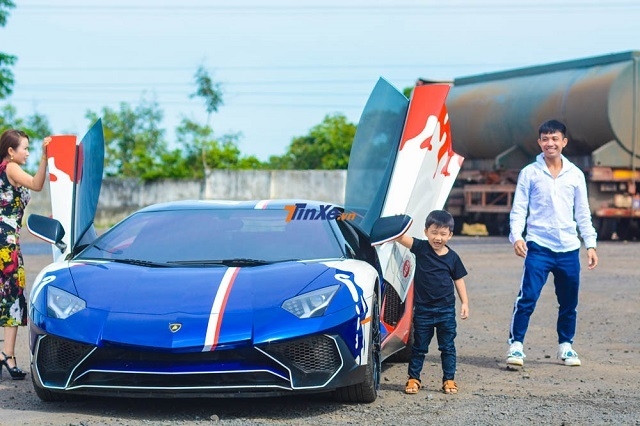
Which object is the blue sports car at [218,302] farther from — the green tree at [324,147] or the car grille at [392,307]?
the green tree at [324,147]

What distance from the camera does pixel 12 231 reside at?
7.91 m

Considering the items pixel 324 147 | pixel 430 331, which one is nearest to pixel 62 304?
pixel 430 331

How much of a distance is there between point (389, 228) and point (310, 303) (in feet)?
3.50

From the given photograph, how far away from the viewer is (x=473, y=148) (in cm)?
3002

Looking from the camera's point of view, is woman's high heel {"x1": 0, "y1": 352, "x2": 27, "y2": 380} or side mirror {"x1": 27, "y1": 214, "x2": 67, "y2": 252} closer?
side mirror {"x1": 27, "y1": 214, "x2": 67, "y2": 252}

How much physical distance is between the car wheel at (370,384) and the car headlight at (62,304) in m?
1.52

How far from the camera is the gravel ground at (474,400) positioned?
6.16 meters

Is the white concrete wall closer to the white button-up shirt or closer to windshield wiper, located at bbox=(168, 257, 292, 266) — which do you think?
the white button-up shirt

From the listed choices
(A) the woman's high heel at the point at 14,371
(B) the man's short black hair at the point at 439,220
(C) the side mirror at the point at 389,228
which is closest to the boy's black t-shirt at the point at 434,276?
(B) the man's short black hair at the point at 439,220

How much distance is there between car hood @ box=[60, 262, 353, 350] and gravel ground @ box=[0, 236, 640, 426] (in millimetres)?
455

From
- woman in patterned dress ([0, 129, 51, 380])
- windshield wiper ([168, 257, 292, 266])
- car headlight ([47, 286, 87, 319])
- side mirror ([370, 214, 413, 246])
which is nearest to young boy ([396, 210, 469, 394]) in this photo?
side mirror ([370, 214, 413, 246])

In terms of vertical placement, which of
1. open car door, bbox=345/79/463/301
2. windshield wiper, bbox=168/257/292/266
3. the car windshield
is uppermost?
open car door, bbox=345/79/463/301

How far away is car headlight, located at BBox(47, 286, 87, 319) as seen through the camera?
625 centimetres

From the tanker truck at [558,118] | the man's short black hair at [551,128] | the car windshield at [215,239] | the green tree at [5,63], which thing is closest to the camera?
the car windshield at [215,239]
